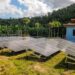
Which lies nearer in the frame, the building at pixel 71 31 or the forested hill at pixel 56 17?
the building at pixel 71 31

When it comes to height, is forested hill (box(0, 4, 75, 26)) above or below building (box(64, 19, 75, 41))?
above

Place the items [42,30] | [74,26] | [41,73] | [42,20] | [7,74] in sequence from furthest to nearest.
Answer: [42,20] < [42,30] < [74,26] < [41,73] < [7,74]

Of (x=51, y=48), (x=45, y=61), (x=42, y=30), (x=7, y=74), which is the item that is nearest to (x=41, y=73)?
(x=7, y=74)

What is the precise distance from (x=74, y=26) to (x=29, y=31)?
118ft

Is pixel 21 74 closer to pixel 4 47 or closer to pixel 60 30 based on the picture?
pixel 4 47

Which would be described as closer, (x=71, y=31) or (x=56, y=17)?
(x=71, y=31)

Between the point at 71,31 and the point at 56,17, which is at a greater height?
the point at 56,17

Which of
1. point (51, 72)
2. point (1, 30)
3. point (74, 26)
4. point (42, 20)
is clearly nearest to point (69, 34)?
point (74, 26)

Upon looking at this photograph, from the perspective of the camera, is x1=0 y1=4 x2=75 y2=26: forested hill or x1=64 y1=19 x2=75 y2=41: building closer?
x1=64 y1=19 x2=75 y2=41: building

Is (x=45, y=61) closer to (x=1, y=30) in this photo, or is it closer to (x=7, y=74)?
(x=7, y=74)

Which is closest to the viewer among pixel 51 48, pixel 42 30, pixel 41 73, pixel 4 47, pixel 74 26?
pixel 41 73

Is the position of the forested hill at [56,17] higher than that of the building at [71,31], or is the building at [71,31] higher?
the forested hill at [56,17]

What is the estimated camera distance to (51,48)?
1948cm

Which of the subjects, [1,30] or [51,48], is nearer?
[51,48]
